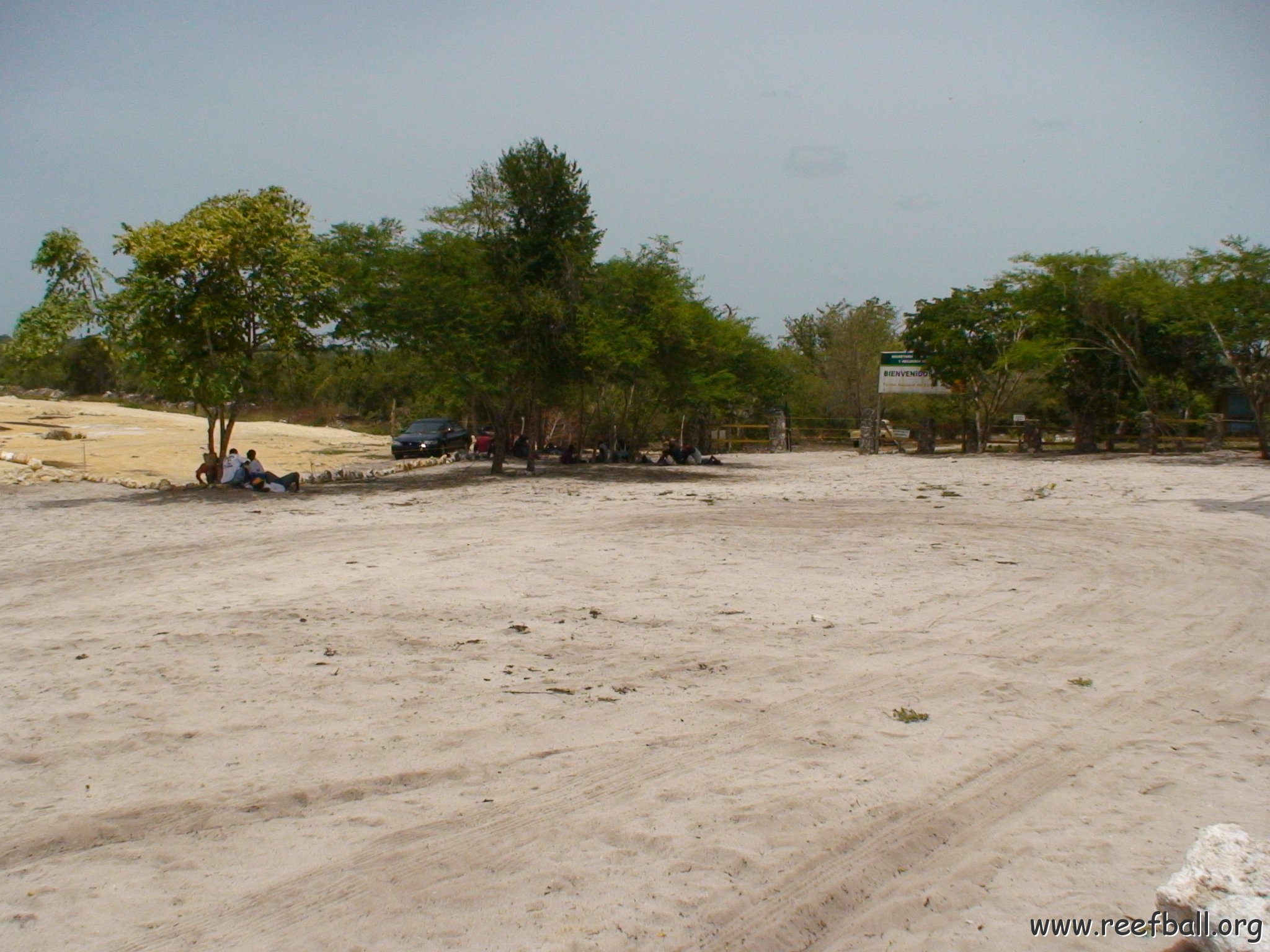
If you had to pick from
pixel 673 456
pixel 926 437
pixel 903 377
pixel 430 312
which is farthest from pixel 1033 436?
pixel 430 312

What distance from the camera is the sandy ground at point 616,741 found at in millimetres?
4223

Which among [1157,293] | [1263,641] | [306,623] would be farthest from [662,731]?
[1157,293]

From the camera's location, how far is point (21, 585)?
1018cm

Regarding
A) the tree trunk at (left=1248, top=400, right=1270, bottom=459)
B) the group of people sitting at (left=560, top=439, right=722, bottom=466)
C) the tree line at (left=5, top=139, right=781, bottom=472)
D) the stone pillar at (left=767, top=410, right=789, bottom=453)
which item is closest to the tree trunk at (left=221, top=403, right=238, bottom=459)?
the tree line at (left=5, top=139, right=781, bottom=472)

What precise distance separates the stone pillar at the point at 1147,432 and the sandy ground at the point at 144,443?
2414cm

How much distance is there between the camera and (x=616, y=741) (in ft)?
19.7

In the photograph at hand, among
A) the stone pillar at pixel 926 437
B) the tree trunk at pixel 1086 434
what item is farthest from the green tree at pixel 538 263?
the tree trunk at pixel 1086 434

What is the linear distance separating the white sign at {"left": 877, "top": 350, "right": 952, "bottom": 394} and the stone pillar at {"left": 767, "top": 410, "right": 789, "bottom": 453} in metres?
4.21

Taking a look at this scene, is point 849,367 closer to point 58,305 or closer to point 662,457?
point 662,457

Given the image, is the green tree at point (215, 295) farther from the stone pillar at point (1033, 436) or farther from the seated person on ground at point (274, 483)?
the stone pillar at point (1033, 436)

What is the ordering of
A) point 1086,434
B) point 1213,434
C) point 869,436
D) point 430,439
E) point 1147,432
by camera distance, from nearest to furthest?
point 1213,434, point 1147,432, point 430,439, point 1086,434, point 869,436

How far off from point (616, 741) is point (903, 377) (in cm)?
3388

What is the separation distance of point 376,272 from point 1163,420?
26110 millimetres

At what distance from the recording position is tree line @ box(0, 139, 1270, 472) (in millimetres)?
18125
